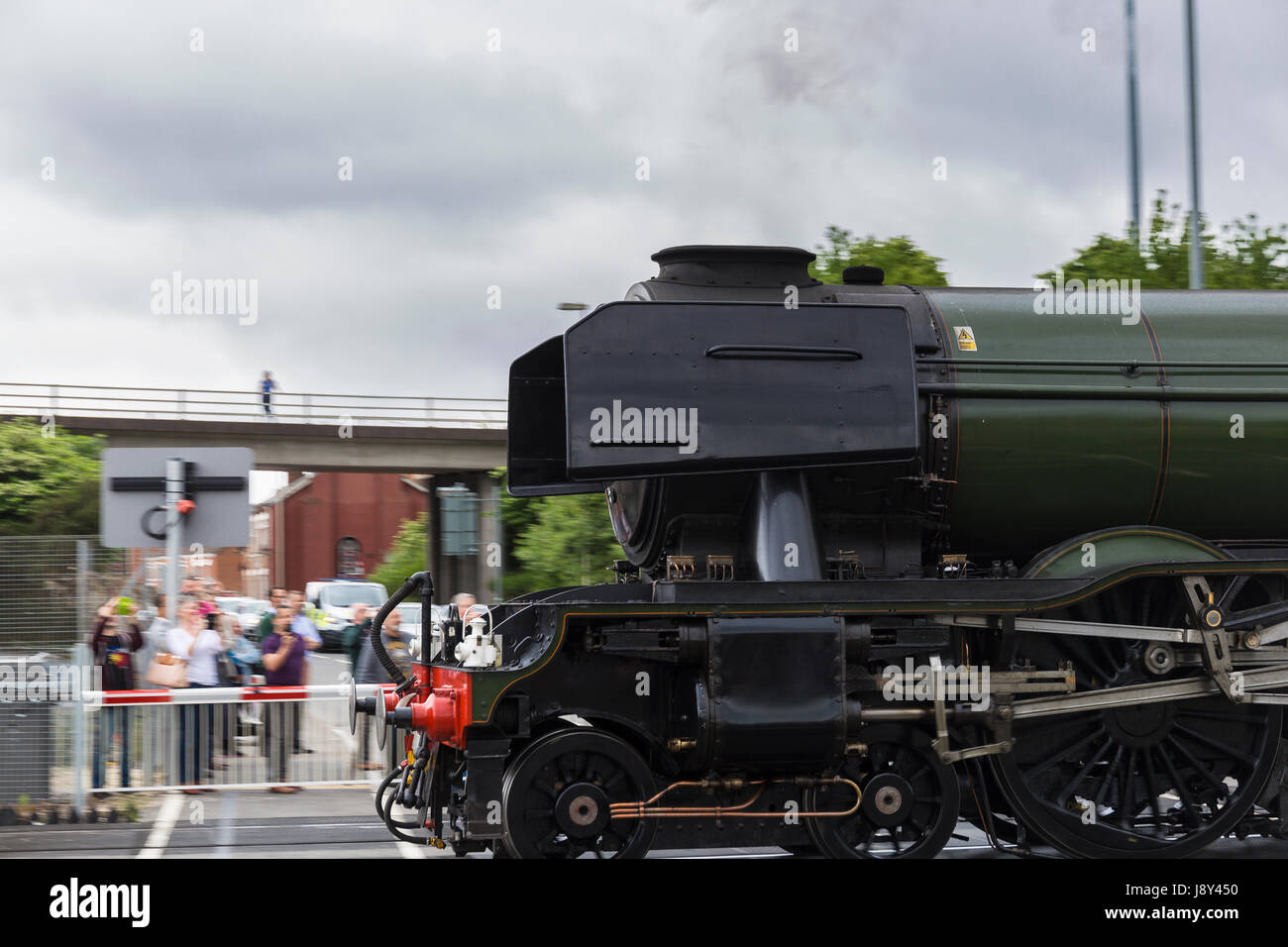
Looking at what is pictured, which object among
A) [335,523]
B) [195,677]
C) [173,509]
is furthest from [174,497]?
[335,523]

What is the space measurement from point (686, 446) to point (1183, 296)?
11.7ft

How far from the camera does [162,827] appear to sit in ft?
32.9

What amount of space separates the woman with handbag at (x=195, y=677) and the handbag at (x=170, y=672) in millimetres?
19

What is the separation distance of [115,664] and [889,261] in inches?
563

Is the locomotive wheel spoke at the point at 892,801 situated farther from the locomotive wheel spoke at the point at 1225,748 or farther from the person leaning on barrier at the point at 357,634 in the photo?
the person leaning on barrier at the point at 357,634

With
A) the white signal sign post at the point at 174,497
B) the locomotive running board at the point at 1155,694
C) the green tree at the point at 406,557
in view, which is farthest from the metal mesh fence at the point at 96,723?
the green tree at the point at 406,557

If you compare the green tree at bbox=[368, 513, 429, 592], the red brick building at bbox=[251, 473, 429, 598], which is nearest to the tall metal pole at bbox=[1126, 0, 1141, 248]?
the green tree at bbox=[368, 513, 429, 592]

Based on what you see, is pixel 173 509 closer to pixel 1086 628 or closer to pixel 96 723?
pixel 96 723

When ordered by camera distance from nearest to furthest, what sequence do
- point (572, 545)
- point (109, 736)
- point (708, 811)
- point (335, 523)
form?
point (708, 811) → point (109, 736) → point (572, 545) → point (335, 523)

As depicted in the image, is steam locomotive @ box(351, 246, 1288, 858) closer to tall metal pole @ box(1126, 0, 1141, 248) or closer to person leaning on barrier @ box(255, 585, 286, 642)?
person leaning on barrier @ box(255, 585, 286, 642)

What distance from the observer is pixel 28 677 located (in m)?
10.8
